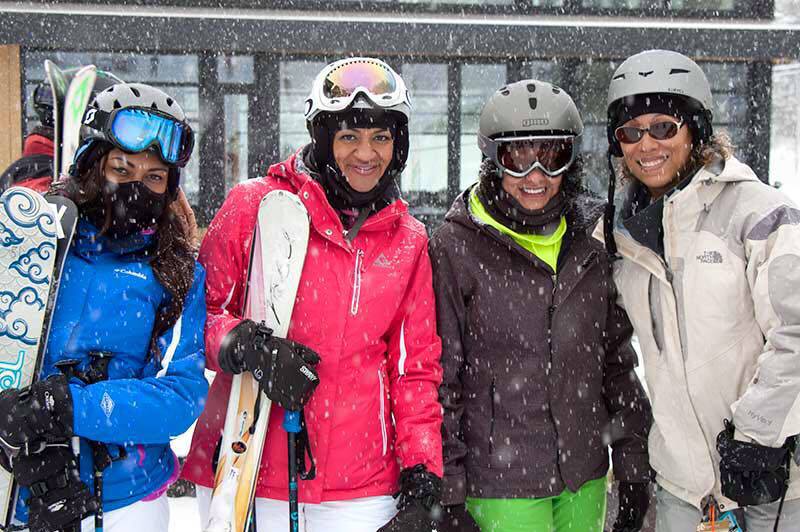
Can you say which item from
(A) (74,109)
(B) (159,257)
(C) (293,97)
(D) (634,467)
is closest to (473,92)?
(C) (293,97)

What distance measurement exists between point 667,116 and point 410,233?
1.01 m

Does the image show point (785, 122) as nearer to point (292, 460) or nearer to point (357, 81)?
point (357, 81)

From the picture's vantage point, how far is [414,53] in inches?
447

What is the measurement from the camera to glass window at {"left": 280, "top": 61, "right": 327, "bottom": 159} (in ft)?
38.8

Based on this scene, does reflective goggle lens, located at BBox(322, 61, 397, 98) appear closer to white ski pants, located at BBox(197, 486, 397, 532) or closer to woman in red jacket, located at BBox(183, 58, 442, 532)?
woman in red jacket, located at BBox(183, 58, 442, 532)

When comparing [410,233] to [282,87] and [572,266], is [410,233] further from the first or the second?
[282,87]

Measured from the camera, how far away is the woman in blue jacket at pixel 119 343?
217cm

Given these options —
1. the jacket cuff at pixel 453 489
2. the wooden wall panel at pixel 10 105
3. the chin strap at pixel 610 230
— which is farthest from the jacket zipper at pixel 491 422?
the wooden wall panel at pixel 10 105

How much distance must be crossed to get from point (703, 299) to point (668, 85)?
80 centimetres

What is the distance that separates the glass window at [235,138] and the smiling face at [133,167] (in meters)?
9.38

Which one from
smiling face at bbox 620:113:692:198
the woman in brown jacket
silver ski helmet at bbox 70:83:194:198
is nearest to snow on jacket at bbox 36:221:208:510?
silver ski helmet at bbox 70:83:194:198

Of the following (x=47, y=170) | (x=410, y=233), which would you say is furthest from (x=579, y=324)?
(x=47, y=170)

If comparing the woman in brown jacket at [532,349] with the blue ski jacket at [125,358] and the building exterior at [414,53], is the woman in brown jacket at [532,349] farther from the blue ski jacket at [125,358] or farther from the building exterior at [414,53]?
the building exterior at [414,53]

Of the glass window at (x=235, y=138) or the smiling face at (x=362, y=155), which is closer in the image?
the smiling face at (x=362, y=155)
